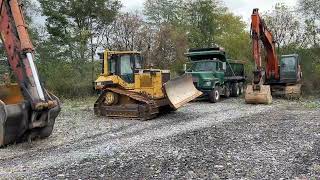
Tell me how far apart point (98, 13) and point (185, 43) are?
594 centimetres

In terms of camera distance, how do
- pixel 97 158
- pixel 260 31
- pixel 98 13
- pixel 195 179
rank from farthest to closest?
pixel 98 13 < pixel 260 31 < pixel 97 158 < pixel 195 179

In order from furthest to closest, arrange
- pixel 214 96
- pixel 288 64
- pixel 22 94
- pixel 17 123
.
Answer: pixel 288 64, pixel 214 96, pixel 22 94, pixel 17 123

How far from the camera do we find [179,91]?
→ 13852 mm

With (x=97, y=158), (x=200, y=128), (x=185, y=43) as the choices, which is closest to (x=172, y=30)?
(x=185, y=43)

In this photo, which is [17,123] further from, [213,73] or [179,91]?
[213,73]

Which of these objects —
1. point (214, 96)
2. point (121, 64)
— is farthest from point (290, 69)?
point (121, 64)

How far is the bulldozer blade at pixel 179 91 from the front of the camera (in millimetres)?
13213

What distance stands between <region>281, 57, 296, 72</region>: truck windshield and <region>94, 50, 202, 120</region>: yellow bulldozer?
7071 mm

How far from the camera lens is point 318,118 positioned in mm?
12625

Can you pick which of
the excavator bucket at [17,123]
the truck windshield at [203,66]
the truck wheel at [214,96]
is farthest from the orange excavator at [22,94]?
the truck windshield at [203,66]

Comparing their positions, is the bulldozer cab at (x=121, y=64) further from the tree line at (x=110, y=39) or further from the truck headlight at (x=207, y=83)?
the tree line at (x=110, y=39)

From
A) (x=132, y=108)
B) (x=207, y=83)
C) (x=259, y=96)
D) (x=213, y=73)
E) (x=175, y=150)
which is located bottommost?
(x=175, y=150)

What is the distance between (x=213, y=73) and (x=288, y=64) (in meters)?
3.67

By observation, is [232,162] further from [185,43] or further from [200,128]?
[185,43]
